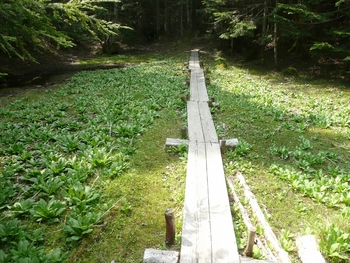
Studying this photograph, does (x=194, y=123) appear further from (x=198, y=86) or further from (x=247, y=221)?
(x=198, y=86)

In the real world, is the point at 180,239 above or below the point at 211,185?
below

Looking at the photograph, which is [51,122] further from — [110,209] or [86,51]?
[86,51]

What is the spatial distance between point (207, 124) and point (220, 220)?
511cm

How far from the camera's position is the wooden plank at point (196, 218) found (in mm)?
3975

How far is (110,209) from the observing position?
5199mm

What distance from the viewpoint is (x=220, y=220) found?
4645 millimetres

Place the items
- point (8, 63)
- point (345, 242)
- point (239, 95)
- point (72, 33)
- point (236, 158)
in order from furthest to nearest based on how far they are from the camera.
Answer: point (72, 33) → point (8, 63) → point (239, 95) → point (236, 158) → point (345, 242)

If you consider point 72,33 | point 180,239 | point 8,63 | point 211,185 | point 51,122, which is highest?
point 72,33

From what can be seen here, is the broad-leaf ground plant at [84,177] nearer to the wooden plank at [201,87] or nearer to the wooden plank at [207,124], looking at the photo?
the wooden plank at [207,124]

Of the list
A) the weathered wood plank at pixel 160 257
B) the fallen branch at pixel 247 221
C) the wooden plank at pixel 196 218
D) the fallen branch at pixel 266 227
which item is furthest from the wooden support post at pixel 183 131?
the weathered wood plank at pixel 160 257

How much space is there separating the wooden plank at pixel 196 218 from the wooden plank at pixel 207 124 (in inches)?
62.9

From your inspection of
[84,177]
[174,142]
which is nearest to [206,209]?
[84,177]

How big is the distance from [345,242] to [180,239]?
9.61 ft

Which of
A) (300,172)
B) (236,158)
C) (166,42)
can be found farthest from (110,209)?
(166,42)
